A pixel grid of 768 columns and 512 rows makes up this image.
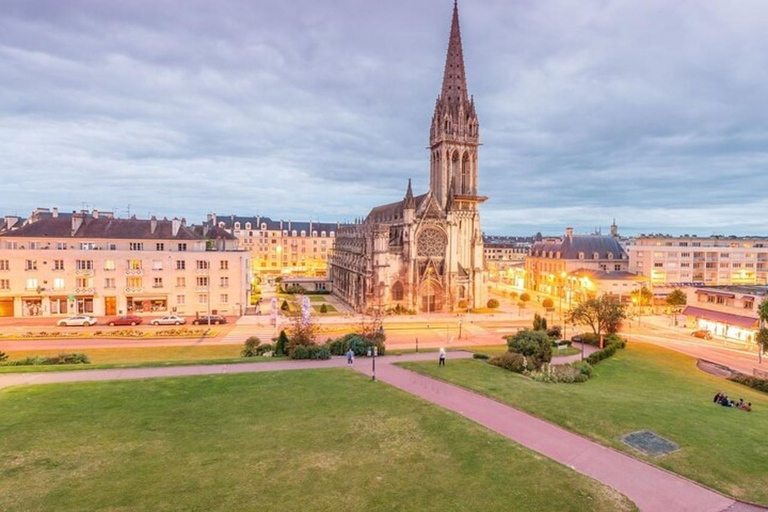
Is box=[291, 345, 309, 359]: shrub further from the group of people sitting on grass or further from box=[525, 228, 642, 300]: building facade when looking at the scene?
box=[525, 228, 642, 300]: building facade

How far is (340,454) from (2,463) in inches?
466

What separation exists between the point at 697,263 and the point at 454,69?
6085 cm

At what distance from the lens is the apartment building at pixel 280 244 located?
13488 centimetres

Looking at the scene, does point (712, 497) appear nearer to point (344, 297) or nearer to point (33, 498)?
point (33, 498)

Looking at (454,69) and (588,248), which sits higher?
(454,69)

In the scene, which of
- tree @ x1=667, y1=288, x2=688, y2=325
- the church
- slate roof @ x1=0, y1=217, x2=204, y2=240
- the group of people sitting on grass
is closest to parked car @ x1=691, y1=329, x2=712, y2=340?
tree @ x1=667, y1=288, x2=688, y2=325

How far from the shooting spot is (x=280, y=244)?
5404 inches

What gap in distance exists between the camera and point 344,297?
82.8 m

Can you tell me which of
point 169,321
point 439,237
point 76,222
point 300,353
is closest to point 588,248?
point 439,237

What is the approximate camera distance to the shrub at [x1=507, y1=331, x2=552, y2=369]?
112ft

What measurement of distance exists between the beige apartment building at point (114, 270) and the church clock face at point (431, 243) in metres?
27.9

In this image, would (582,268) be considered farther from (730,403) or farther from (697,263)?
(730,403)

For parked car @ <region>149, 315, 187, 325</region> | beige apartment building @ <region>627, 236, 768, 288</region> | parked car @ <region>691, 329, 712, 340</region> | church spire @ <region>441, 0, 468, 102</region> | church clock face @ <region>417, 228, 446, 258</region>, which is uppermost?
church spire @ <region>441, 0, 468, 102</region>

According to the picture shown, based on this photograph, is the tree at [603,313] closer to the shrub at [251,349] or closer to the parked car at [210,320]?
the shrub at [251,349]
